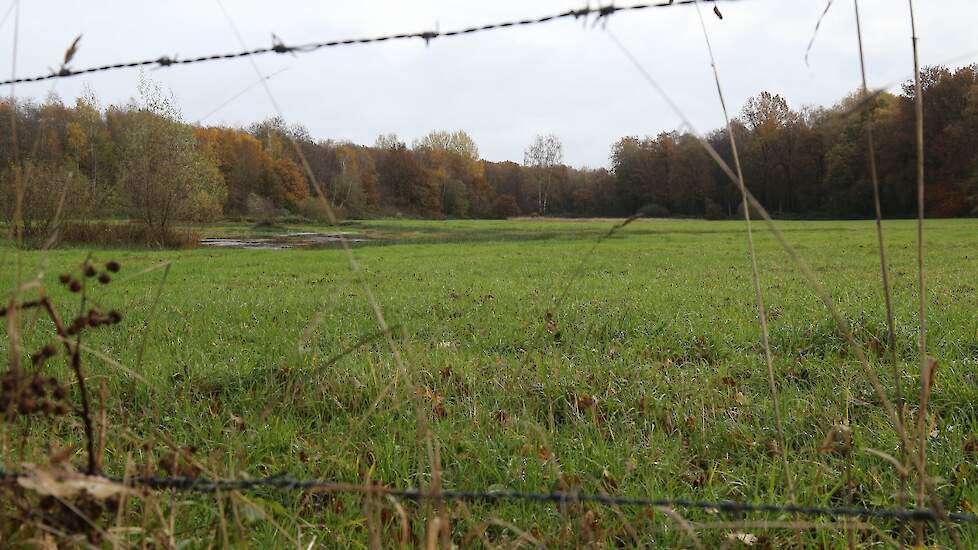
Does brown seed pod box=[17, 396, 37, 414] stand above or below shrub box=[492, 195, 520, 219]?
below

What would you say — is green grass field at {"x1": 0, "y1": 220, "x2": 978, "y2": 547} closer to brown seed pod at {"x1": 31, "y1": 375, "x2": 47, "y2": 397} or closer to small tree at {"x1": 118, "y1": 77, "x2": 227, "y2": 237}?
brown seed pod at {"x1": 31, "y1": 375, "x2": 47, "y2": 397}

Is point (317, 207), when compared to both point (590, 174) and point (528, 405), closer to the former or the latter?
point (528, 405)

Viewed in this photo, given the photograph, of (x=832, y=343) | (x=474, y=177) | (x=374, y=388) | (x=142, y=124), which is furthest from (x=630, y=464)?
(x=474, y=177)

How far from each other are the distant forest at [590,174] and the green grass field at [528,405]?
756 cm

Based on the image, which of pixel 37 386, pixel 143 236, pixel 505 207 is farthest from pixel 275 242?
pixel 505 207

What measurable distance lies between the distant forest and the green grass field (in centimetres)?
756

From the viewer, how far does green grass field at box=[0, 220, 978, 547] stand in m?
2.67

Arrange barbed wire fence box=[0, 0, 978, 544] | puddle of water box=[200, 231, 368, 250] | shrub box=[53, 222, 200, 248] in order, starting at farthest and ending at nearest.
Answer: puddle of water box=[200, 231, 368, 250] → shrub box=[53, 222, 200, 248] → barbed wire fence box=[0, 0, 978, 544]

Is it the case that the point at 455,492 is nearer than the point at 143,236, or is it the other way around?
the point at 455,492

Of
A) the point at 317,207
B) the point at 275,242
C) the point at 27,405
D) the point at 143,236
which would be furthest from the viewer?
the point at 275,242

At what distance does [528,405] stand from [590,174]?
266 feet

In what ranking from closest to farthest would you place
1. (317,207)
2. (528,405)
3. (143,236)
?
(317,207), (528,405), (143,236)

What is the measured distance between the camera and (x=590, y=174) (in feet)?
272

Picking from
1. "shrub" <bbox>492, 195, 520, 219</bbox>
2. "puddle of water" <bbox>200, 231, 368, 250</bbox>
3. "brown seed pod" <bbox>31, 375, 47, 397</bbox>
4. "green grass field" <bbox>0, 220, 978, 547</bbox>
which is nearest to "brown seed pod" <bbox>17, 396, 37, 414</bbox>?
"brown seed pod" <bbox>31, 375, 47, 397</bbox>
